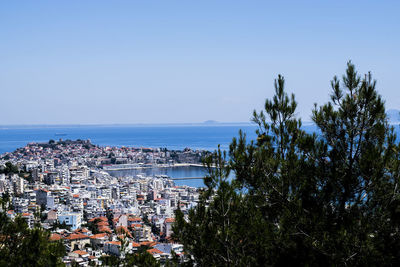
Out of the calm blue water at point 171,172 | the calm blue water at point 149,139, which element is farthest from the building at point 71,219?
the calm blue water at point 171,172

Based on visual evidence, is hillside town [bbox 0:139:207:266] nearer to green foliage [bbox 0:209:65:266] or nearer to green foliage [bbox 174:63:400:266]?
green foliage [bbox 0:209:65:266]

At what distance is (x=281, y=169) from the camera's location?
13.0 ft

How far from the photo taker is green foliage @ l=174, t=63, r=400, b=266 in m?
3.45

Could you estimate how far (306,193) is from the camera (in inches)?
156

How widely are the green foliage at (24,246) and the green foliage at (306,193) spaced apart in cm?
116

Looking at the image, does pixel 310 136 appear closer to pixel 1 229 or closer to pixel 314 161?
pixel 314 161

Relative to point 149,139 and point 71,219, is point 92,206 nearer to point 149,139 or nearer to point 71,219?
point 71,219

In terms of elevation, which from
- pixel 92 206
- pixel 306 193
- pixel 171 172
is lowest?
pixel 171 172

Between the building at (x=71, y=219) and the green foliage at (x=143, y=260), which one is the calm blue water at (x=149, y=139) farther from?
the green foliage at (x=143, y=260)

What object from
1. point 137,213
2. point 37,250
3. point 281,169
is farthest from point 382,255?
point 137,213

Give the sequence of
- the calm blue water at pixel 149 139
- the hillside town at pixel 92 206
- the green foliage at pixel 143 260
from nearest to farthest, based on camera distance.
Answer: the green foliage at pixel 143 260
the hillside town at pixel 92 206
the calm blue water at pixel 149 139

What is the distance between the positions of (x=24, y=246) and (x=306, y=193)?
2.65 metres

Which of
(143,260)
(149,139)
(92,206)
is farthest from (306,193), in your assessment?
(149,139)

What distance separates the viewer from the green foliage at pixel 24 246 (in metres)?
3.55
